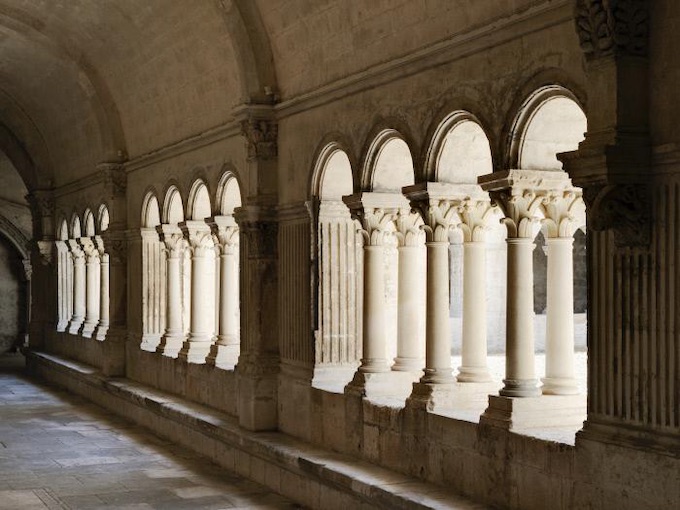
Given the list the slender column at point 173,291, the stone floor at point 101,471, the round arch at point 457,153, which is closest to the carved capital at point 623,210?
→ the round arch at point 457,153

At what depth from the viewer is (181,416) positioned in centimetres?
1531

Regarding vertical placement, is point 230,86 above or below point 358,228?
above

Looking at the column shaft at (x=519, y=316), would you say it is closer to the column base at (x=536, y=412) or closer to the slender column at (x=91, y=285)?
the column base at (x=536, y=412)

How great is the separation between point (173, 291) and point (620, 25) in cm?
1207

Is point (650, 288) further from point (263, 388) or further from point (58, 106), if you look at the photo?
point (58, 106)

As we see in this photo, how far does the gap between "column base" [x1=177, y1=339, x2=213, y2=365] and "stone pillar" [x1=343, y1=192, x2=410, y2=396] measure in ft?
17.6

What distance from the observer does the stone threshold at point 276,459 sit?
32.1ft

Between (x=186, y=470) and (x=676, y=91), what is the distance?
27.3 ft

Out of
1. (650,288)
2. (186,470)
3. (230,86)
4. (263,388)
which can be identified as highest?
(230,86)

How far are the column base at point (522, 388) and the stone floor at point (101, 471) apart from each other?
339cm

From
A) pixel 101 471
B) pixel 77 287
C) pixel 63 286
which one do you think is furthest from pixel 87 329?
pixel 101 471

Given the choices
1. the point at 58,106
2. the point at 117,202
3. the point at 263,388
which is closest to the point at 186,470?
the point at 263,388

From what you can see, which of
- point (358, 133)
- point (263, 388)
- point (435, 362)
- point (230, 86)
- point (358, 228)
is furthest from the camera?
point (230, 86)

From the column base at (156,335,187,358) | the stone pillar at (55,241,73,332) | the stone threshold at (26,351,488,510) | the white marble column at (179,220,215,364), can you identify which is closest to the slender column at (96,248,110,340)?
the stone threshold at (26,351,488,510)
